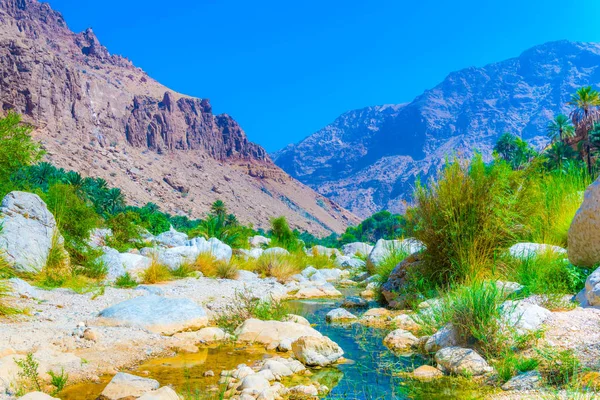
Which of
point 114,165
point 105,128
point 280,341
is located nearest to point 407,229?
point 280,341

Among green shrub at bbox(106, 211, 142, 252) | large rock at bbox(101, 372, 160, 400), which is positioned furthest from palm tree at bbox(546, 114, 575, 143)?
large rock at bbox(101, 372, 160, 400)

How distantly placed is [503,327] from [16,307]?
19.0ft

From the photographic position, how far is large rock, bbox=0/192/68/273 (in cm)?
865

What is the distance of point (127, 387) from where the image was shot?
3.96 meters

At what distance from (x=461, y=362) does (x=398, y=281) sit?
442cm

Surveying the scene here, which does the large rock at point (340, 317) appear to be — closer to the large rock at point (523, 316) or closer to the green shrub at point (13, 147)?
the large rock at point (523, 316)

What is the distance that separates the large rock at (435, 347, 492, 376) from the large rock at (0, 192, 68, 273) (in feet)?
24.3

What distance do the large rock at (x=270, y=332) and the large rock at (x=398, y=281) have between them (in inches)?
108

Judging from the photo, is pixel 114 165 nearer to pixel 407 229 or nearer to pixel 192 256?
pixel 192 256

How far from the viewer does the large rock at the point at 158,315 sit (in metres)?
6.17

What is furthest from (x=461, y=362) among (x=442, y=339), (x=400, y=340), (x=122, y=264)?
(x=122, y=264)

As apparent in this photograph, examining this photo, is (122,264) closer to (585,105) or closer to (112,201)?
(112,201)

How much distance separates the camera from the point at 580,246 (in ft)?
20.4

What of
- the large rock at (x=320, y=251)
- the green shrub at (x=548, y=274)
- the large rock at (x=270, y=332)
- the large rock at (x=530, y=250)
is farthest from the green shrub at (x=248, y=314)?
the large rock at (x=320, y=251)
